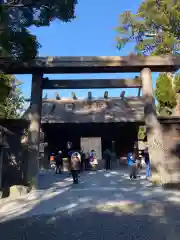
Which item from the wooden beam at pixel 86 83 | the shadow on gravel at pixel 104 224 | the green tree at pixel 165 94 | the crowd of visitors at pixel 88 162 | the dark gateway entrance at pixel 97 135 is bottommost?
the shadow on gravel at pixel 104 224

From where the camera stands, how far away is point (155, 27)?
20.5 metres

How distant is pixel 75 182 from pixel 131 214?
4752 mm

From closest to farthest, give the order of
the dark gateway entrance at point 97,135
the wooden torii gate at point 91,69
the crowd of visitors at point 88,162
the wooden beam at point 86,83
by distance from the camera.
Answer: the crowd of visitors at point 88,162, the wooden torii gate at point 91,69, the wooden beam at point 86,83, the dark gateway entrance at point 97,135

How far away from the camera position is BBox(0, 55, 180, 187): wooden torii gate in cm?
1004

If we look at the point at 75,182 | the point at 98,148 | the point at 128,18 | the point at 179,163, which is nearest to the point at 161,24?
the point at 128,18

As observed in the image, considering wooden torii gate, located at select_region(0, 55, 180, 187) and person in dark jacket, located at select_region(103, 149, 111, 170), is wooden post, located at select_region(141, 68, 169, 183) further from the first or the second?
person in dark jacket, located at select_region(103, 149, 111, 170)

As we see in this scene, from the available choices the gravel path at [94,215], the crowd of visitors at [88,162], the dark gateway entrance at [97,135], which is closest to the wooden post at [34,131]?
the gravel path at [94,215]

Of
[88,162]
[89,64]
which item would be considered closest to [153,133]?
[89,64]

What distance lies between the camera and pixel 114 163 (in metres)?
18.0

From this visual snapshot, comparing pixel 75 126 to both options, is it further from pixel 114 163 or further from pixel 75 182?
pixel 75 182

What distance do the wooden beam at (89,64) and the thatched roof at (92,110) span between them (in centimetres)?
767

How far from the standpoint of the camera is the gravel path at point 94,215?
14.7 ft

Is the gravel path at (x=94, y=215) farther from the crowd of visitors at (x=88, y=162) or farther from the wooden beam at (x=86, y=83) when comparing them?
the wooden beam at (x=86, y=83)

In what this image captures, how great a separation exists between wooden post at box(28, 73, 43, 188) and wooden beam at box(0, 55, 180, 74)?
58 centimetres
